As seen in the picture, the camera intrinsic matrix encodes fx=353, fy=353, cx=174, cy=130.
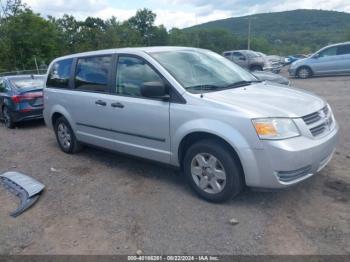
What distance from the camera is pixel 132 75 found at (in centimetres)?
477

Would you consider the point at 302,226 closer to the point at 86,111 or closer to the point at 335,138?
the point at 335,138

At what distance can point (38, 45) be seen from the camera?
3391cm

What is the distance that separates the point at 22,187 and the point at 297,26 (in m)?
74.3

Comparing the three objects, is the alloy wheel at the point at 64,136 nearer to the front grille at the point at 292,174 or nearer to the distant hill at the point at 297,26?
the front grille at the point at 292,174

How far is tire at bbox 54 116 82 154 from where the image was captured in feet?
20.1

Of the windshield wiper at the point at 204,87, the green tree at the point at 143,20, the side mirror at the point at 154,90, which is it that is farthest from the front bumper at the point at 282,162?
the green tree at the point at 143,20

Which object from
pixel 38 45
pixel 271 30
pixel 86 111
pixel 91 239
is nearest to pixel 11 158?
pixel 86 111

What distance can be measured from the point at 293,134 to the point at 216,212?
116 cm

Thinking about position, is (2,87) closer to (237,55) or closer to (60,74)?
(60,74)

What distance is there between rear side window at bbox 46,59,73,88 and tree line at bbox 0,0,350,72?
23.9 meters

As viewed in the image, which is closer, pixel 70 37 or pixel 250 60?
pixel 250 60

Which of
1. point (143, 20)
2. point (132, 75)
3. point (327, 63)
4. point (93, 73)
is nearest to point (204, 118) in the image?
point (132, 75)

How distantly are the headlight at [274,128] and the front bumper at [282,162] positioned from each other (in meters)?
0.06

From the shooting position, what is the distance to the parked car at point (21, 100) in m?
8.84
